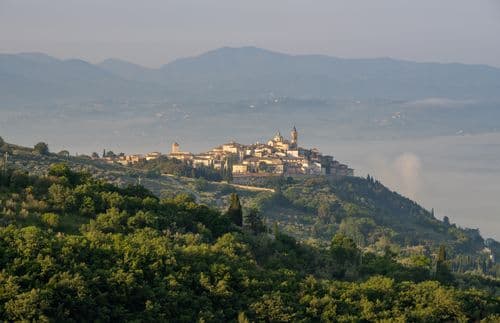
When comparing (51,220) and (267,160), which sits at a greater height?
(267,160)

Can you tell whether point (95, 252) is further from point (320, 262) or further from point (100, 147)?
point (100, 147)

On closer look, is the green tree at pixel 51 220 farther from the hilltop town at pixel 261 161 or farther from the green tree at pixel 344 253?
the hilltop town at pixel 261 161

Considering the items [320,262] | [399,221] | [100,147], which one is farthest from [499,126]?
[320,262]

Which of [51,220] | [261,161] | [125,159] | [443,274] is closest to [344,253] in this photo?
[443,274]

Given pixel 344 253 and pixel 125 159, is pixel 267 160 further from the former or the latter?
pixel 344 253

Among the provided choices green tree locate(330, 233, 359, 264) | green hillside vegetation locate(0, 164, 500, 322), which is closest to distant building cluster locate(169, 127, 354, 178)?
green tree locate(330, 233, 359, 264)

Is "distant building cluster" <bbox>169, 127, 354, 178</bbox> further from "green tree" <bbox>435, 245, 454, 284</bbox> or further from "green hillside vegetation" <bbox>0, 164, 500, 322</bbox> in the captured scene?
"green hillside vegetation" <bbox>0, 164, 500, 322</bbox>

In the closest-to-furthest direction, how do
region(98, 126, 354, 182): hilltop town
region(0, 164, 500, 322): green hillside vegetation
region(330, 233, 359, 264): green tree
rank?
region(0, 164, 500, 322): green hillside vegetation → region(330, 233, 359, 264): green tree → region(98, 126, 354, 182): hilltop town
